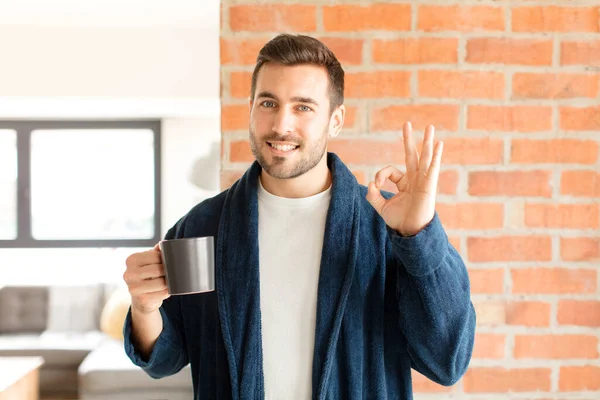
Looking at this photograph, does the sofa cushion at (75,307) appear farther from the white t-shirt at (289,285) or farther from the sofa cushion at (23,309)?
the white t-shirt at (289,285)

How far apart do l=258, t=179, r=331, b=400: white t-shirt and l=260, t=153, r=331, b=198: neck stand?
0.02 metres

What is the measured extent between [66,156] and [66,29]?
5.04ft

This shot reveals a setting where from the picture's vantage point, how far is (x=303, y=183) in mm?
1254

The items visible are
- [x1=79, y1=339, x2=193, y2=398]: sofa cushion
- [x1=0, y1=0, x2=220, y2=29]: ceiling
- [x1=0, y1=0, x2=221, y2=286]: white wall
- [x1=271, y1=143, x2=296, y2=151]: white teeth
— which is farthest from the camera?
[x1=0, y1=0, x2=221, y2=286]: white wall

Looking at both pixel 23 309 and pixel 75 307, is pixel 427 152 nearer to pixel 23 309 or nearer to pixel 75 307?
pixel 75 307

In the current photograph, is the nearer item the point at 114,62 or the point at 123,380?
the point at 123,380

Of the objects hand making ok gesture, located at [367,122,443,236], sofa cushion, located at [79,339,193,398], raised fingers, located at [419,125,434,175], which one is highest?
raised fingers, located at [419,125,434,175]

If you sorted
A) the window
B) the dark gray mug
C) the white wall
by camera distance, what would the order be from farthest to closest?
the window < the white wall < the dark gray mug

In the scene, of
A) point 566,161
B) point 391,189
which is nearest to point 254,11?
point 391,189

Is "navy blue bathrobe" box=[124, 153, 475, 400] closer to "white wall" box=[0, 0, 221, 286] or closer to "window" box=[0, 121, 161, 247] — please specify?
"white wall" box=[0, 0, 221, 286]

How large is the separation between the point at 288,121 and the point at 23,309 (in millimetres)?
4482

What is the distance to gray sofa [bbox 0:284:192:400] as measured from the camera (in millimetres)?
3691

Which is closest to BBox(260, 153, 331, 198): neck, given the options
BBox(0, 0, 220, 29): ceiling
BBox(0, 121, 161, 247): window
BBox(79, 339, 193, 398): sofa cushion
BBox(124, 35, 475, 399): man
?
BBox(124, 35, 475, 399): man

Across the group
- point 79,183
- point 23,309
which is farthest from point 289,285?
point 79,183
